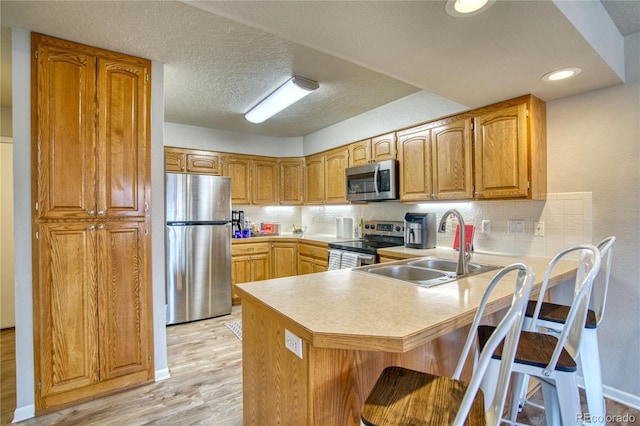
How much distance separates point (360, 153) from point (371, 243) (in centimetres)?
107

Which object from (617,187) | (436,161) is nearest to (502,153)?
(436,161)

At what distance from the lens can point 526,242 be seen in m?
2.54

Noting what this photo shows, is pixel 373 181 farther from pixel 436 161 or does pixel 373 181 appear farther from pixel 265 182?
pixel 265 182

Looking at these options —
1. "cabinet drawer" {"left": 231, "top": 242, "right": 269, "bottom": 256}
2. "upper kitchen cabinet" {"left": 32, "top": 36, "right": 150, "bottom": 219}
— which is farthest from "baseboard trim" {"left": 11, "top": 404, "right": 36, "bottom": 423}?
"cabinet drawer" {"left": 231, "top": 242, "right": 269, "bottom": 256}

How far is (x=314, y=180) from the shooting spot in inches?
Answer: 177

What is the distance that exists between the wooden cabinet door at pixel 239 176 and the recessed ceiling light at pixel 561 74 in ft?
11.6

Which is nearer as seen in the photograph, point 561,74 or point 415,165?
point 561,74

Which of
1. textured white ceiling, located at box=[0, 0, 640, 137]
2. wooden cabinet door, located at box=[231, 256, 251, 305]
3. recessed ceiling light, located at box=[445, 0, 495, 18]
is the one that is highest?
textured white ceiling, located at box=[0, 0, 640, 137]

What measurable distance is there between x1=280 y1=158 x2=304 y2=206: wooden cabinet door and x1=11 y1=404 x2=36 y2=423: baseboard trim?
3.38m

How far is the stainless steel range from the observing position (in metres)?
3.13

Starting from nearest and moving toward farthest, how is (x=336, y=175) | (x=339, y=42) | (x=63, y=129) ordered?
(x=339, y=42)
(x=63, y=129)
(x=336, y=175)

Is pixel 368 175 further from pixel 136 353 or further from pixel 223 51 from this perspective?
pixel 136 353

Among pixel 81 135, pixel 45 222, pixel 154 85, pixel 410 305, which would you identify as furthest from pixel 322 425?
pixel 154 85

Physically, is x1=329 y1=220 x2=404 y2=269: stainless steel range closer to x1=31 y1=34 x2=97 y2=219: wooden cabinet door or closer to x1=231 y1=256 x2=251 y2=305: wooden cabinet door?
x1=231 y1=256 x2=251 y2=305: wooden cabinet door
